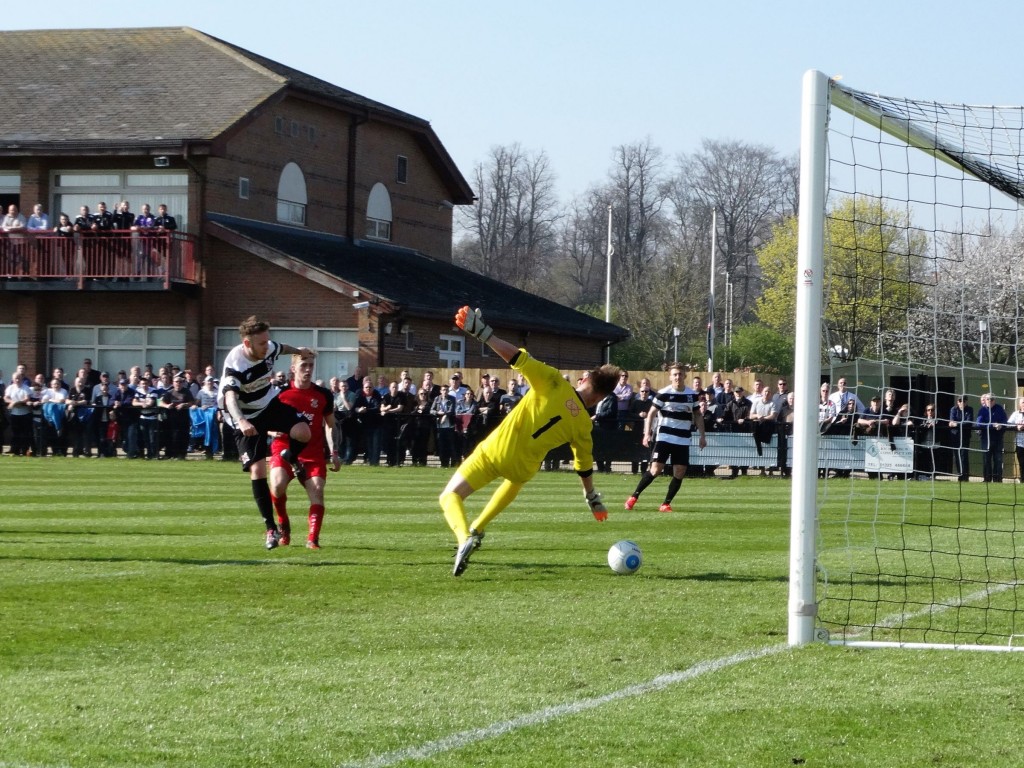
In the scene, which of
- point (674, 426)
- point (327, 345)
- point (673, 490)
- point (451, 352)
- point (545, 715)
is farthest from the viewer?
point (451, 352)

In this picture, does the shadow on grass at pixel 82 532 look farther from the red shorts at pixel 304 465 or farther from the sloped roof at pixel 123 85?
the sloped roof at pixel 123 85

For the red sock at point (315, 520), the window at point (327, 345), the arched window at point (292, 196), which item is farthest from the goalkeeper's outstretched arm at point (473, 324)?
the arched window at point (292, 196)

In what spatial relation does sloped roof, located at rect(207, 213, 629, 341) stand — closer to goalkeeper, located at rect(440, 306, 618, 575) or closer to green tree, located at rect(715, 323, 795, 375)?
green tree, located at rect(715, 323, 795, 375)

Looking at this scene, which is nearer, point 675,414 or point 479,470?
point 479,470

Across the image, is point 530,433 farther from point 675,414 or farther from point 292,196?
point 292,196

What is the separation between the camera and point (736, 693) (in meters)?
6.28

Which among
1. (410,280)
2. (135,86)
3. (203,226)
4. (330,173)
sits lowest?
(410,280)

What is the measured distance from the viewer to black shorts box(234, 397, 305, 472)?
40.0ft

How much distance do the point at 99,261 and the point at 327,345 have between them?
6.25 meters

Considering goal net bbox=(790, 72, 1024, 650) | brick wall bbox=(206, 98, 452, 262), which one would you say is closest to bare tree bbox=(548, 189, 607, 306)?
brick wall bbox=(206, 98, 452, 262)

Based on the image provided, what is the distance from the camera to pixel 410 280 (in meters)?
39.3

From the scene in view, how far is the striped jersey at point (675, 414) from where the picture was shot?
59.6 ft

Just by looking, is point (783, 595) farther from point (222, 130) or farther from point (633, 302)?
point (633, 302)

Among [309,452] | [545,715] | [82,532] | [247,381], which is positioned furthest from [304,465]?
[545,715]
